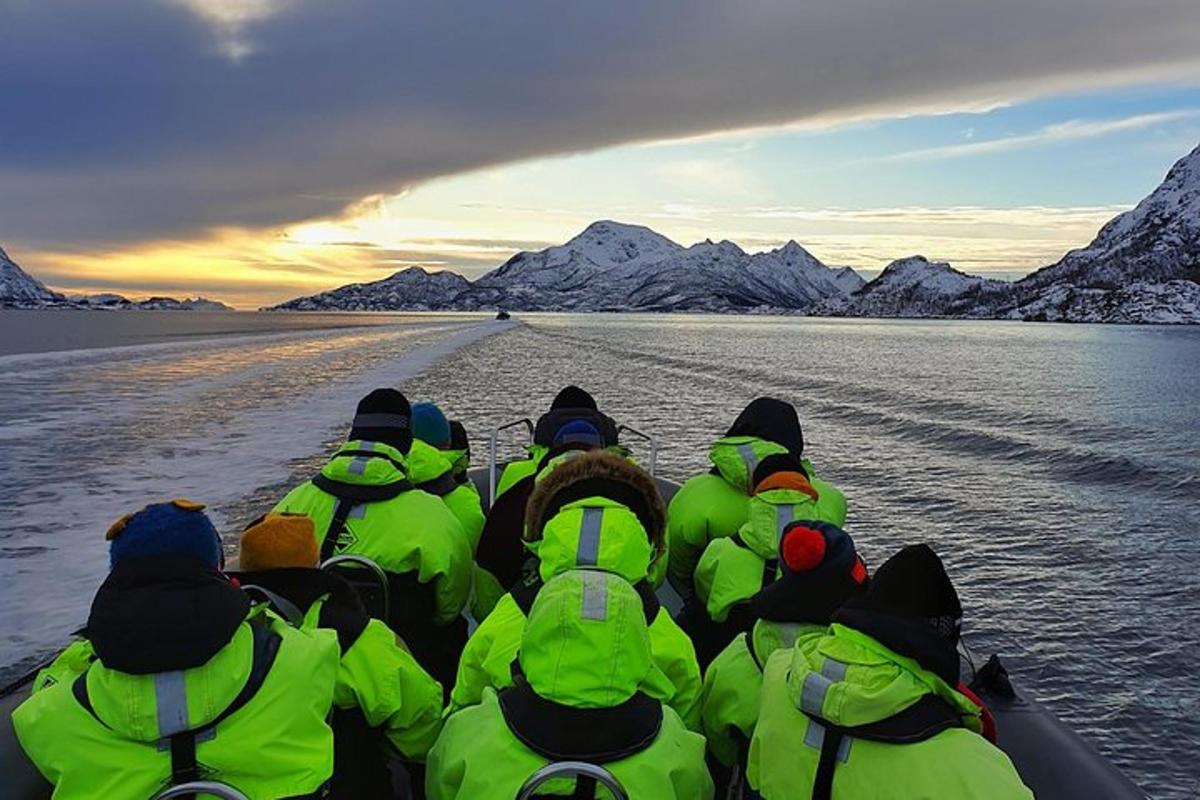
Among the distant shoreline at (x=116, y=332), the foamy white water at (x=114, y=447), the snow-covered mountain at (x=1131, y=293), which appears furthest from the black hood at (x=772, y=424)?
the snow-covered mountain at (x=1131, y=293)

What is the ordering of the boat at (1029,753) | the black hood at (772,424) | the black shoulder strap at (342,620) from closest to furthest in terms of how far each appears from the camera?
the boat at (1029,753) → the black shoulder strap at (342,620) → the black hood at (772,424)

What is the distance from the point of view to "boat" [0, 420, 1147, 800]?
7.41ft

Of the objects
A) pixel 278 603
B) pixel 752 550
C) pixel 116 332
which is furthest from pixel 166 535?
pixel 116 332

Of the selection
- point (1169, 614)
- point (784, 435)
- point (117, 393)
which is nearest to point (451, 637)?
point (784, 435)

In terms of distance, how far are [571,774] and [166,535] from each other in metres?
1.05

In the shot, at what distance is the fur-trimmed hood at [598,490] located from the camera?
2.81 meters

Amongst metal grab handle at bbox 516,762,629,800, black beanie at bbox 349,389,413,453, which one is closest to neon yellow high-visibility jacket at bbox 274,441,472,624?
black beanie at bbox 349,389,413,453

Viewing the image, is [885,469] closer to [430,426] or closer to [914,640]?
[430,426]

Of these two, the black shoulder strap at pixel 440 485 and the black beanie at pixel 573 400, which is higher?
the black beanie at pixel 573 400

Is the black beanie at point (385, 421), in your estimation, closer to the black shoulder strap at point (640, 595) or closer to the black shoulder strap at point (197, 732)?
the black shoulder strap at point (640, 595)

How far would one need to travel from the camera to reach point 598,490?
2816 millimetres

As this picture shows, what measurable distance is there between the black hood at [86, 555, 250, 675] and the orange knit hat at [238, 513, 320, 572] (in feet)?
2.10

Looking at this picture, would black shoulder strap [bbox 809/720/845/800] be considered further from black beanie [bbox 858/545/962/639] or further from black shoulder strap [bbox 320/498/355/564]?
black shoulder strap [bbox 320/498/355/564]

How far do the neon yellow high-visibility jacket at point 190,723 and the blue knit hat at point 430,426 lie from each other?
11.0 feet
